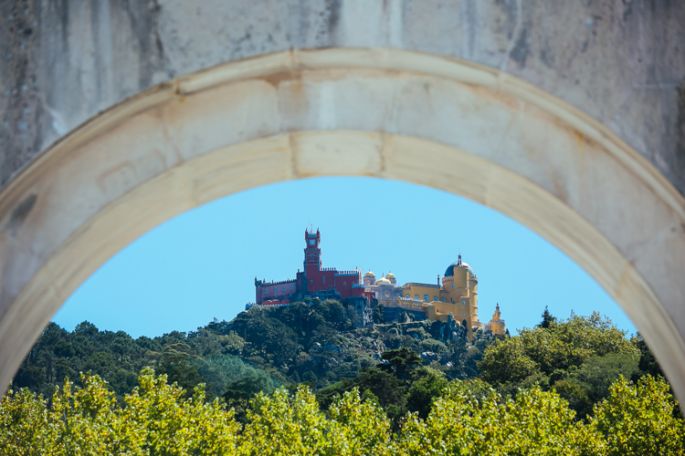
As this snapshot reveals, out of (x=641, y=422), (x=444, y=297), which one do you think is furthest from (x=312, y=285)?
(x=641, y=422)

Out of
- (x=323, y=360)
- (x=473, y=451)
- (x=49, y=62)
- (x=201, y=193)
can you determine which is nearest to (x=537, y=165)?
(x=201, y=193)

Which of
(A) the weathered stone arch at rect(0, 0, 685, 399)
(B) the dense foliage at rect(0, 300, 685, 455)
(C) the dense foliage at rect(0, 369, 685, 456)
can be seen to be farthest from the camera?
(B) the dense foliage at rect(0, 300, 685, 455)

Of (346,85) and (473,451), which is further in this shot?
(473,451)

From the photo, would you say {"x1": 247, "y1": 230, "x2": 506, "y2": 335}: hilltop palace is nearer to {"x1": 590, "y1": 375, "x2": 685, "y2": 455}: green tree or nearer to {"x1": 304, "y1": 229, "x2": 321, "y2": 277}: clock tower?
{"x1": 304, "y1": 229, "x2": 321, "y2": 277}: clock tower

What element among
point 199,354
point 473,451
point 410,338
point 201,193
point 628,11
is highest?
point 410,338

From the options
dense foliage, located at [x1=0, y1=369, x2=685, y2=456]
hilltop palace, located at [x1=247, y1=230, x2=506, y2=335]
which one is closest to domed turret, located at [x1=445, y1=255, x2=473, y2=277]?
hilltop palace, located at [x1=247, y1=230, x2=506, y2=335]

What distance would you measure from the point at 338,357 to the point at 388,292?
37.3 meters

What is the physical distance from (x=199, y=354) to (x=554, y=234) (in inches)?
4303

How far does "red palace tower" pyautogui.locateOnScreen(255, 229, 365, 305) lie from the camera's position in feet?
526

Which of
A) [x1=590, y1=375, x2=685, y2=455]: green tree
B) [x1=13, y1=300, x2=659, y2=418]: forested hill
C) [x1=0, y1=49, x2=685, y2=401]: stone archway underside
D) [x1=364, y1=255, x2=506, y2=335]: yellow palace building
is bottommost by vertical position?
[x1=0, y1=49, x2=685, y2=401]: stone archway underside

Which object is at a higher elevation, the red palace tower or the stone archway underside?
the red palace tower

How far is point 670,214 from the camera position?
466 centimetres

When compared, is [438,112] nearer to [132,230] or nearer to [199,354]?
[132,230]

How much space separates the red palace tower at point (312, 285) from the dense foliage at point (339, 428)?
363ft
